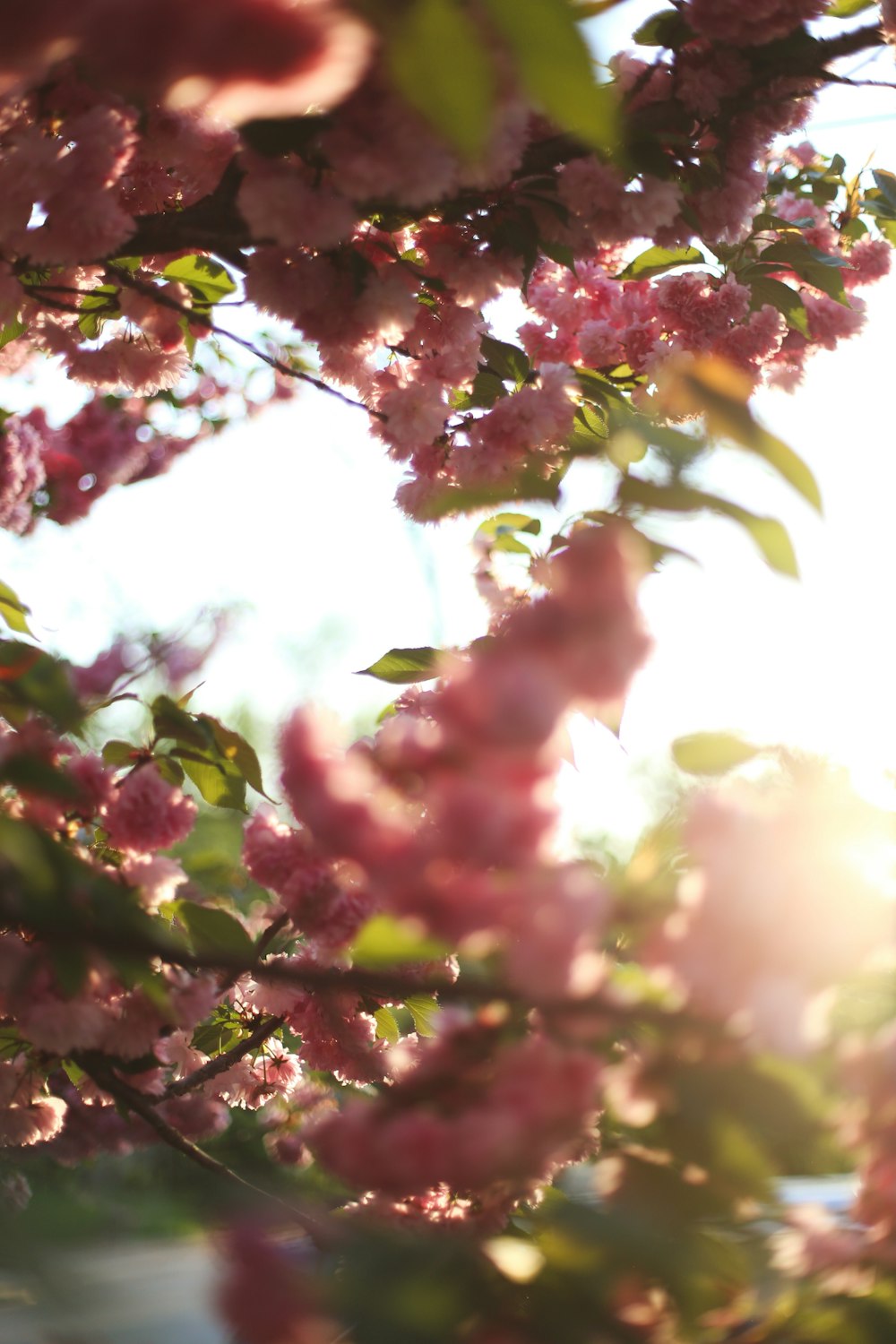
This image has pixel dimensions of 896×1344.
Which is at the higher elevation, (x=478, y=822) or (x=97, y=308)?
(x=97, y=308)

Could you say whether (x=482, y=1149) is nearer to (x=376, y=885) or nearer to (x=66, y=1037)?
(x=376, y=885)

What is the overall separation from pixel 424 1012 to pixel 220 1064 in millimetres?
328

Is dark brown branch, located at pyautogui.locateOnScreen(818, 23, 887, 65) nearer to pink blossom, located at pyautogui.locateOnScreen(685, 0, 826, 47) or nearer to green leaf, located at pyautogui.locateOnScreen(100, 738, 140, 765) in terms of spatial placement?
pink blossom, located at pyautogui.locateOnScreen(685, 0, 826, 47)

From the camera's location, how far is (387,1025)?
182cm

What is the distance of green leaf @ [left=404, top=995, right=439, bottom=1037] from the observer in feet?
5.55

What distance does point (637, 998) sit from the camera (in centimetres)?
66

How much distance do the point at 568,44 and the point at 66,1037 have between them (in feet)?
3.36

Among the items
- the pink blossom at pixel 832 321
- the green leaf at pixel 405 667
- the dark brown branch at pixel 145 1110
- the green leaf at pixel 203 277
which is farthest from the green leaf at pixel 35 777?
the pink blossom at pixel 832 321

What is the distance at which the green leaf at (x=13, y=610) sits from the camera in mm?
1347

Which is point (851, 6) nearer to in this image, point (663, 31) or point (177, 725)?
point (663, 31)

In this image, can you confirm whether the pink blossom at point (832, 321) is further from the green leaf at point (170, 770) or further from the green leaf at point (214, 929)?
the green leaf at point (214, 929)

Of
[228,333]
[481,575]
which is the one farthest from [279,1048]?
[228,333]

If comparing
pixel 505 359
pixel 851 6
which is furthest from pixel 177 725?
pixel 851 6

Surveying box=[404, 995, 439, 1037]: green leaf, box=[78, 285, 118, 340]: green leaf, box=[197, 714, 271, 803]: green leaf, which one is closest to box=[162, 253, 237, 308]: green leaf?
box=[78, 285, 118, 340]: green leaf
